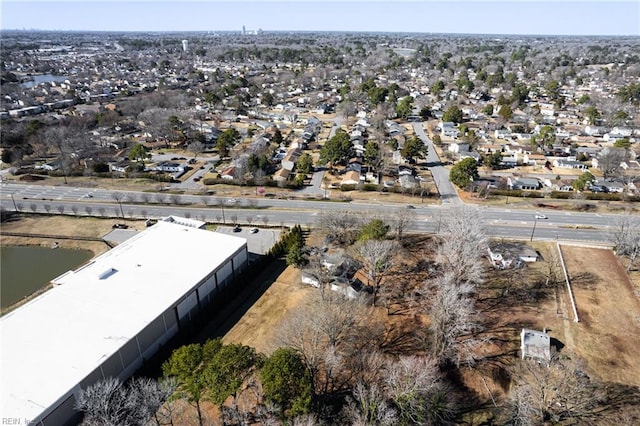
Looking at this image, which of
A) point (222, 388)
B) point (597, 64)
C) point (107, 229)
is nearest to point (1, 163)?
point (107, 229)

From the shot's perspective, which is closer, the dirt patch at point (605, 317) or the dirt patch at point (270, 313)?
the dirt patch at point (605, 317)

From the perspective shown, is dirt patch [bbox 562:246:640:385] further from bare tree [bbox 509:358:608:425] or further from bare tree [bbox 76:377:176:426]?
bare tree [bbox 76:377:176:426]

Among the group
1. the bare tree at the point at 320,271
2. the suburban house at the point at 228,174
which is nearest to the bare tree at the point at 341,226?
the bare tree at the point at 320,271

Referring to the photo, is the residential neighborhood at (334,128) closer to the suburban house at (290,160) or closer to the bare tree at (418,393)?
the suburban house at (290,160)

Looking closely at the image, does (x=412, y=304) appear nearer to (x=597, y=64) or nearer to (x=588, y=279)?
(x=588, y=279)

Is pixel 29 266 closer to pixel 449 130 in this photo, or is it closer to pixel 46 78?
pixel 449 130

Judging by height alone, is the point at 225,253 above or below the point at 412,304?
above

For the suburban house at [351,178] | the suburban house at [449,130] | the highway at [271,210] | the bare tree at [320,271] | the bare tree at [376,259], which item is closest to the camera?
the bare tree at [376,259]

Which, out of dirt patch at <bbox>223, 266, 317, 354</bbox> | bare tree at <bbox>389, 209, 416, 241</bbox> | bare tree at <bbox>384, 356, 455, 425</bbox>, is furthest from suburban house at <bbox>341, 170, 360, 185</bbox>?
bare tree at <bbox>384, 356, 455, 425</bbox>
